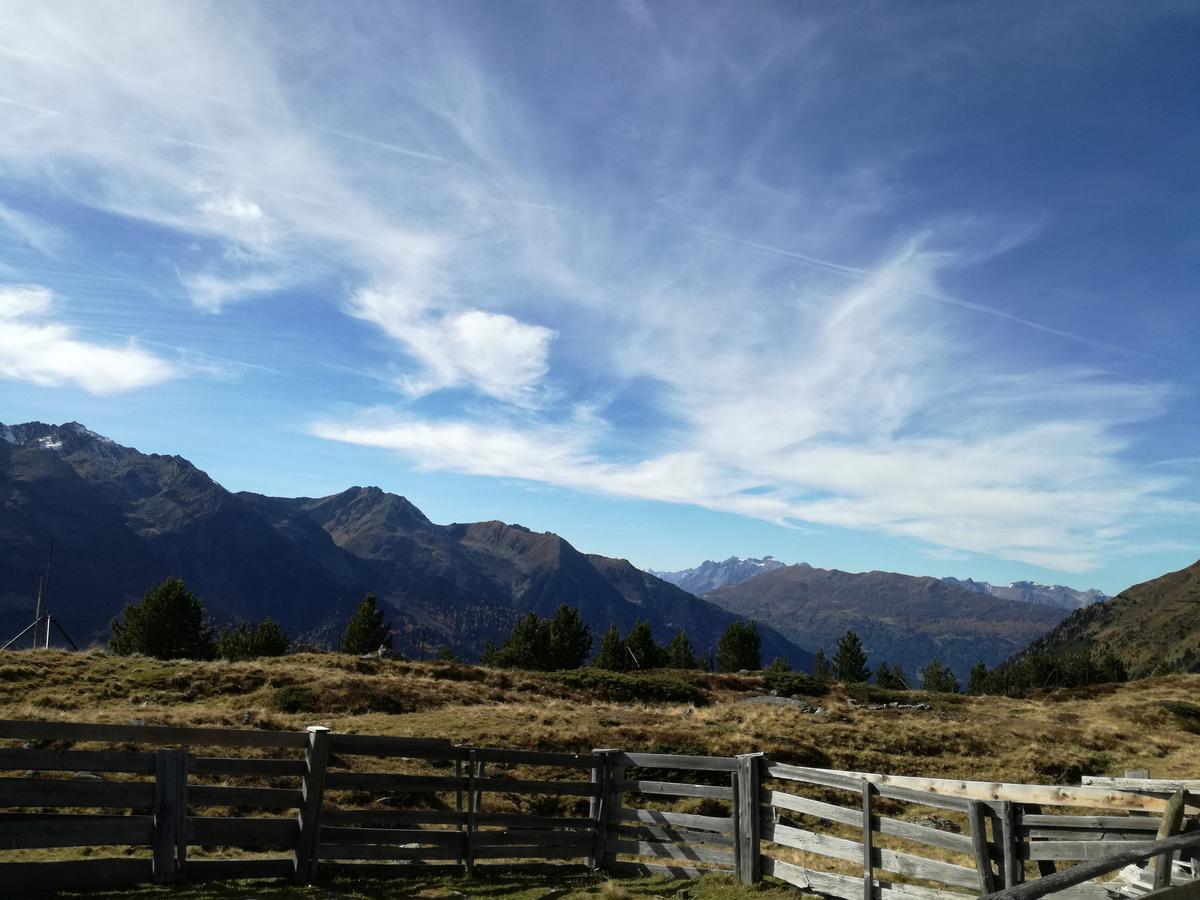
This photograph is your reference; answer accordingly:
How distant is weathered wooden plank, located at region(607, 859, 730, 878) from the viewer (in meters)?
12.3

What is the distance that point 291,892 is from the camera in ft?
31.7

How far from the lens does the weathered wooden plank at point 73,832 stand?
837cm

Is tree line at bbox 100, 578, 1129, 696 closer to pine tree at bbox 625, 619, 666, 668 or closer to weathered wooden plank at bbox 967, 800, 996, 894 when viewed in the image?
pine tree at bbox 625, 619, 666, 668

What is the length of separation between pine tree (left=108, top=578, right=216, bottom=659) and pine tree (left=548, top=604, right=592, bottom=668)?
35728 mm

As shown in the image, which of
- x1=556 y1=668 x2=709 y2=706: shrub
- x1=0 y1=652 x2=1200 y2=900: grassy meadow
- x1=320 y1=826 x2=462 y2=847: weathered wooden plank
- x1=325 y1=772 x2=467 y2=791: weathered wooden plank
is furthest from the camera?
x1=556 y1=668 x2=709 y2=706: shrub

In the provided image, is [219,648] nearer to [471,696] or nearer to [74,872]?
[471,696]

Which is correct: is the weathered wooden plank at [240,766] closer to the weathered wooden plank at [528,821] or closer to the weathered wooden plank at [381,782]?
the weathered wooden plank at [381,782]

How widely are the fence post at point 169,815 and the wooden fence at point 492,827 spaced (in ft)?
0.06

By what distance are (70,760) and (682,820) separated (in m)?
8.72

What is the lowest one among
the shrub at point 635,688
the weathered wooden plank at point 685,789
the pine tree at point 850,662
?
→ the pine tree at point 850,662

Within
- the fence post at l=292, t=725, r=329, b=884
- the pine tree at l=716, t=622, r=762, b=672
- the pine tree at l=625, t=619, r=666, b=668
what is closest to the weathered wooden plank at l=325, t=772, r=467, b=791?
the fence post at l=292, t=725, r=329, b=884

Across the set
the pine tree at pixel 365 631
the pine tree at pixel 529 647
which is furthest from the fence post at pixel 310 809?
the pine tree at pixel 529 647

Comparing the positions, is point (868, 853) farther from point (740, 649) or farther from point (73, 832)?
point (740, 649)

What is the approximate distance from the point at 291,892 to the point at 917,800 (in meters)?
8.00
